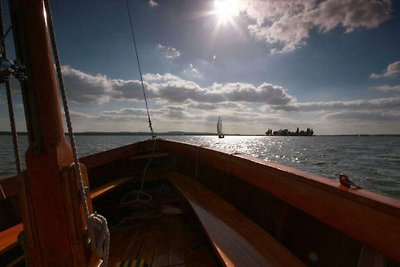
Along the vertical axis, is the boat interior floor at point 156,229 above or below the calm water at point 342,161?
above

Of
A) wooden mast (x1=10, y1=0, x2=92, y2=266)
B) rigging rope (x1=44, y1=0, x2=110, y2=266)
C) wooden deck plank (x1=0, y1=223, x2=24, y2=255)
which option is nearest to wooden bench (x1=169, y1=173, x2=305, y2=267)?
rigging rope (x1=44, y1=0, x2=110, y2=266)

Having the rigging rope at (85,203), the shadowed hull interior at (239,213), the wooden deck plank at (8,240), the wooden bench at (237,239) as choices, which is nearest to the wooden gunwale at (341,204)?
the shadowed hull interior at (239,213)

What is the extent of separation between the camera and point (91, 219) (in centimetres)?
146

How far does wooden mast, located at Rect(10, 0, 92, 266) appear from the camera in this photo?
1.38m

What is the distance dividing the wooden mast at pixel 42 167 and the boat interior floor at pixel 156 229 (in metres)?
1.43

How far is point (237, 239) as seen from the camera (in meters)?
2.13

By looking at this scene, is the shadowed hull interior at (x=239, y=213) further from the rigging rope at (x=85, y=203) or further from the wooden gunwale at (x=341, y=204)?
the rigging rope at (x=85, y=203)

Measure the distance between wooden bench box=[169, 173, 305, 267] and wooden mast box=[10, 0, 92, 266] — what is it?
1136 millimetres

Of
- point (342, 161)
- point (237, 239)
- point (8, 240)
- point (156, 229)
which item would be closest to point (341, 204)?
point (237, 239)

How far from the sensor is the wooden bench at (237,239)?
181cm

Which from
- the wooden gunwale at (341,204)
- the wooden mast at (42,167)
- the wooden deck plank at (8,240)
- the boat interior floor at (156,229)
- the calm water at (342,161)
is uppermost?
the wooden mast at (42,167)

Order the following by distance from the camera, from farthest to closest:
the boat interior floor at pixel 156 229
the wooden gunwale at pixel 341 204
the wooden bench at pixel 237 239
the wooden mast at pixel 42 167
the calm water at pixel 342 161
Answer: the calm water at pixel 342 161, the boat interior floor at pixel 156 229, the wooden bench at pixel 237 239, the wooden mast at pixel 42 167, the wooden gunwale at pixel 341 204

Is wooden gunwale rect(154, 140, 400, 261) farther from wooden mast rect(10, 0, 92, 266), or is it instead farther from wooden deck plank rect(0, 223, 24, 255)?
wooden deck plank rect(0, 223, 24, 255)

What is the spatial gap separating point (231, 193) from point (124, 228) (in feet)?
5.63
